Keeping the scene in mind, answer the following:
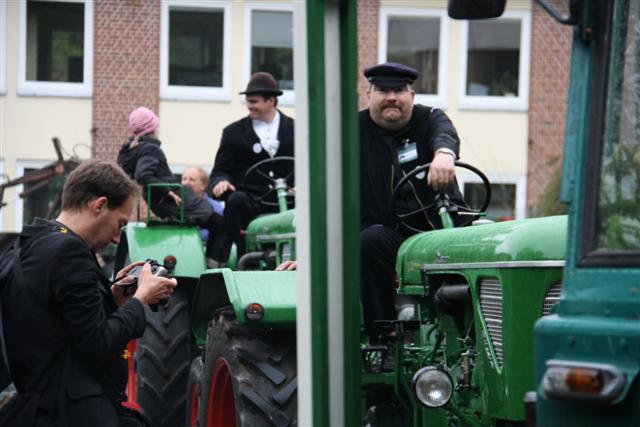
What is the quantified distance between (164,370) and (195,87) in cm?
1911

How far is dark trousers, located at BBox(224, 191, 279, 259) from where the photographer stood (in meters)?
8.84

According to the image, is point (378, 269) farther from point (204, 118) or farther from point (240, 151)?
point (204, 118)

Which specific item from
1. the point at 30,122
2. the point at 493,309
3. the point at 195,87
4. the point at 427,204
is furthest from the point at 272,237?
the point at 195,87

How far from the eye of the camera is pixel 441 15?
89.7ft

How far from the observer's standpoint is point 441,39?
90.4 feet

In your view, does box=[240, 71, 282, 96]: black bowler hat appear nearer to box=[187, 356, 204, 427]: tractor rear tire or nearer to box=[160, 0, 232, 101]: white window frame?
box=[187, 356, 204, 427]: tractor rear tire

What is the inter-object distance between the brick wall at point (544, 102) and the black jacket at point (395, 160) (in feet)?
67.5

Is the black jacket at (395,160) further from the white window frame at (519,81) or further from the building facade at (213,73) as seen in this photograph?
the white window frame at (519,81)

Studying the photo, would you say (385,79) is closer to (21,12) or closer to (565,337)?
(565,337)

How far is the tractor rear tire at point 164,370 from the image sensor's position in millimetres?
7883

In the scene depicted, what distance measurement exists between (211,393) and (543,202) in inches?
667

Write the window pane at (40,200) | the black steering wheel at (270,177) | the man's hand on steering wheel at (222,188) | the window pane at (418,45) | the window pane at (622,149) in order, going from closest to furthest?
the window pane at (622,149)
the black steering wheel at (270,177)
the man's hand on steering wheel at (222,188)
the window pane at (40,200)
the window pane at (418,45)

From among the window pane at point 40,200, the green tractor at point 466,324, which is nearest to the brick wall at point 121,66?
the window pane at point 40,200

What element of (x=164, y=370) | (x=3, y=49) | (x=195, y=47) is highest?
(x=195, y=47)
